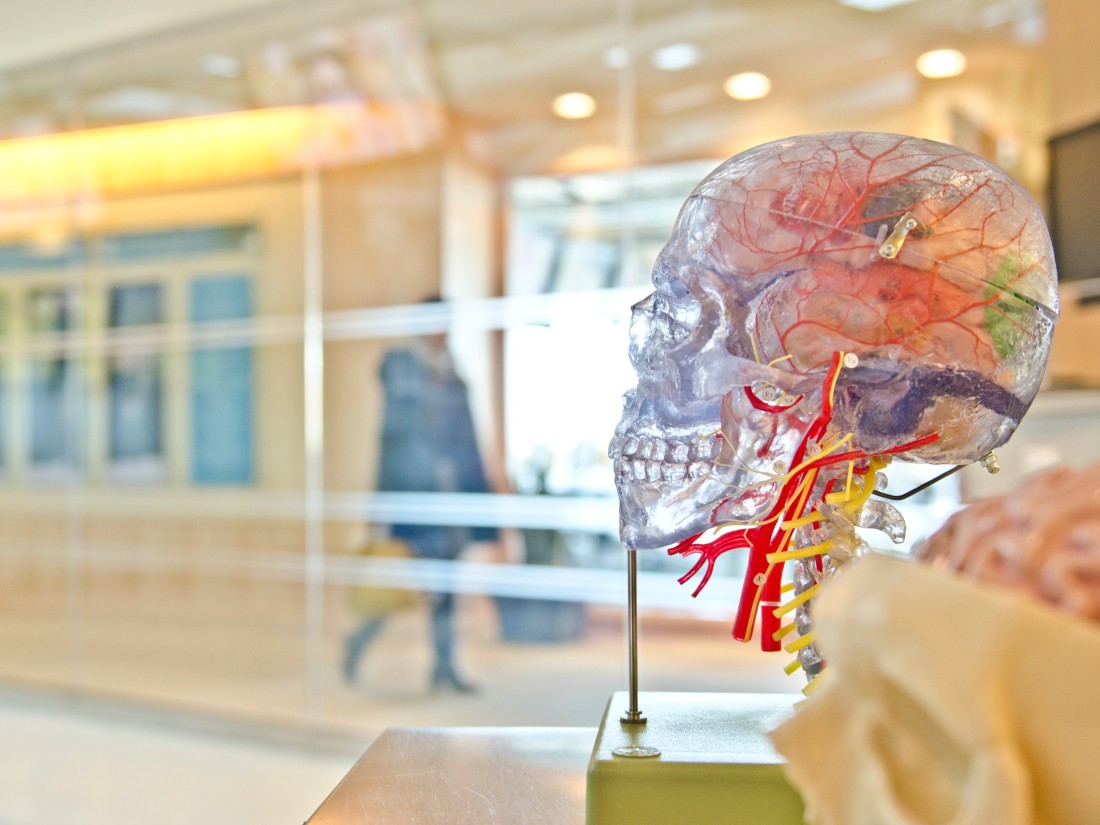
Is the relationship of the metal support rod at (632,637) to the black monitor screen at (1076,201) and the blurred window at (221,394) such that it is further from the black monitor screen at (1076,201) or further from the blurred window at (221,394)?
the blurred window at (221,394)

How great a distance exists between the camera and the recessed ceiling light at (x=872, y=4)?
351 centimetres

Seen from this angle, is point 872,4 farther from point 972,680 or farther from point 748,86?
point 972,680

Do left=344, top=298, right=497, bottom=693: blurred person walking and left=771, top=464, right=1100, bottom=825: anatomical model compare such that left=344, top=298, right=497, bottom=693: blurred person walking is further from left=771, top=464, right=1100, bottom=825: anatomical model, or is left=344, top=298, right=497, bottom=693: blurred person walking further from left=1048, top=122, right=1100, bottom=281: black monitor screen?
left=771, top=464, right=1100, bottom=825: anatomical model

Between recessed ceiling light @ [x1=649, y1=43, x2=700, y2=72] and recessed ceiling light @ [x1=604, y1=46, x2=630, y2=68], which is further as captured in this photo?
recessed ceiling light @ [x1=604, y1=46, x2=630, y2=68]

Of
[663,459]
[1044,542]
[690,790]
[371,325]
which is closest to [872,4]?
[371,325]

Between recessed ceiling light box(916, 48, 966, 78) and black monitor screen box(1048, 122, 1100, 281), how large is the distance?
48cm

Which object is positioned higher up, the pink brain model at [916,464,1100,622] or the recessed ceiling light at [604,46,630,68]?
the recessed ceiling light at [604,46,630,68]

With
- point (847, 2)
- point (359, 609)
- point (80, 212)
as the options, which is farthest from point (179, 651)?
point (847, 2)

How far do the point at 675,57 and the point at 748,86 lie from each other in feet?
0.88

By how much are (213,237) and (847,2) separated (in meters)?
2.70

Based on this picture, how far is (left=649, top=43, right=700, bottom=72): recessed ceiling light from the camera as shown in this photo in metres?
3.81

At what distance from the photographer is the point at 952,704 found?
1.44 feet

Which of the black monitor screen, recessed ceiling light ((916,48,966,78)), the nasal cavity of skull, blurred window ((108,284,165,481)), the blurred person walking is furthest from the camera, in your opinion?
blurred window ((108,284,165,481))

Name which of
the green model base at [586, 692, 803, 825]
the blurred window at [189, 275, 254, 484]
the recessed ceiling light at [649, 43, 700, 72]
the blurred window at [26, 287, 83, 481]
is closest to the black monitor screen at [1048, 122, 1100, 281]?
the recessed ceiling light at [649, 43, 700, 72]
